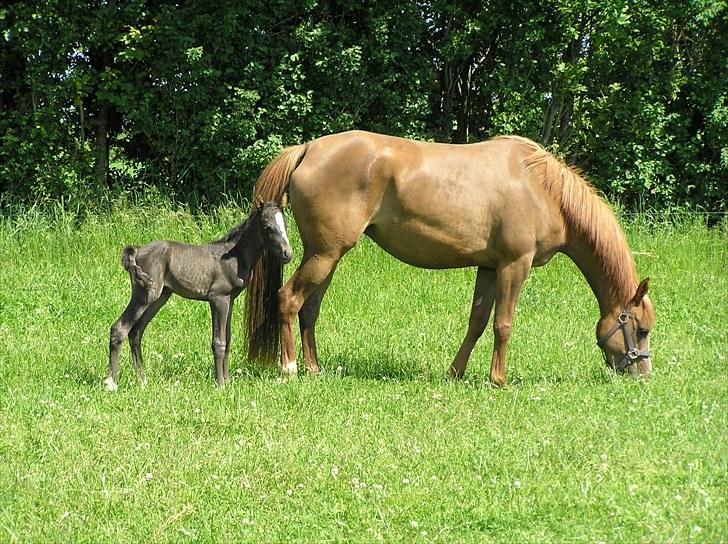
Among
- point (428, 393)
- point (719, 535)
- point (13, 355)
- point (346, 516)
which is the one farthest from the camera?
point (13, 355)

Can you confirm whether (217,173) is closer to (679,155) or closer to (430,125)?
(430,125)

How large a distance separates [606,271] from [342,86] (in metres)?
6.85

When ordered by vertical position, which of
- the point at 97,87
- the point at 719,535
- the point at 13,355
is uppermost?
the point at 97,87

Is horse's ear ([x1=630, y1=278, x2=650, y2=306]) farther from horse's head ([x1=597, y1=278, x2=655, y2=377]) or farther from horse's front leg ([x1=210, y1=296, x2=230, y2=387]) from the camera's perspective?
horse's front leg ([x1=210, y1=296, x2=230, y2=387])

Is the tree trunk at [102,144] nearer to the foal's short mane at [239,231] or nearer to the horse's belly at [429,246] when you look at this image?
the foal's short mane at [239,231]

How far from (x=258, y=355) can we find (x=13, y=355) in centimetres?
217

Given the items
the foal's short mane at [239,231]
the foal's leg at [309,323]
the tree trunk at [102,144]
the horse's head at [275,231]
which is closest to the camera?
the horse's head at [275,231]

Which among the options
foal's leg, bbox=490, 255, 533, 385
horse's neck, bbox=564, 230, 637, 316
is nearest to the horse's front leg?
foal's leg, bbox=490, 255, 533, 385

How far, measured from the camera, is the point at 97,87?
13.1 m

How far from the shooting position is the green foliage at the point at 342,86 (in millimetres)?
12648

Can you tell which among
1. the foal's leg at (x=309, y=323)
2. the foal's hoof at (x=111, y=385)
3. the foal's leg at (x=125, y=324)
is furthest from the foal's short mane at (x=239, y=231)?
the foal's hoof at (x=111, y=385)

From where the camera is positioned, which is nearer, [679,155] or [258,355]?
[258,355]

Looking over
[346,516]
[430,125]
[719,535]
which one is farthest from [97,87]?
[719,535]

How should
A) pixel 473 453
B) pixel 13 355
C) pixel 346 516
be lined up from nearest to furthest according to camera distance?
pixel 346 516
pixel 473 453
pixel 13 355
